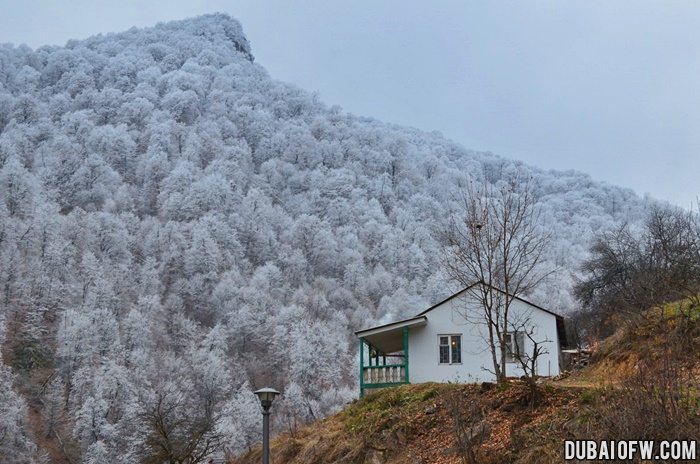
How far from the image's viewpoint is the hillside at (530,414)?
764 cm

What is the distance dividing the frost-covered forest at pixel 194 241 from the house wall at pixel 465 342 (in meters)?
12.2

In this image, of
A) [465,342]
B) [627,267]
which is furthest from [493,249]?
[627,267]

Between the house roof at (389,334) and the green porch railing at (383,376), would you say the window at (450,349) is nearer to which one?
the house roof at (389,334)

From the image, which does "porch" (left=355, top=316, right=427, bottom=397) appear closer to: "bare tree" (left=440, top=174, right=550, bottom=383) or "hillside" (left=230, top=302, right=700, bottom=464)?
"bare tree" (left=440, top=174, right=550, bottom=383)

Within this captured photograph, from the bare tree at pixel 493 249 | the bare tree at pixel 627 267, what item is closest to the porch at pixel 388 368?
the bare tree at pixel 493 249

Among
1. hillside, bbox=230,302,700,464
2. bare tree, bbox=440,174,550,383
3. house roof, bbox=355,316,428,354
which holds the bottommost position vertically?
hillside, bbox=230,302,700,464

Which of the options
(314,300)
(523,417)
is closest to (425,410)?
(523,417)

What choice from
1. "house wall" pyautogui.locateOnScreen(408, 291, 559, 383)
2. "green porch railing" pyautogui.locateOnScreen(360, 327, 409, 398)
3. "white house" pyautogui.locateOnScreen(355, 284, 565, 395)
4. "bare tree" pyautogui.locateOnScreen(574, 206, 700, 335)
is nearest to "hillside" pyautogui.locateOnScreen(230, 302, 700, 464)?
"green porch railing" pyautogui.locateOnScreen(360, 327, 409, 398)

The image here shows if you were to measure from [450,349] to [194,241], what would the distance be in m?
69.6

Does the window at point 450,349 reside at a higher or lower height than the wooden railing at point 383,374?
higher

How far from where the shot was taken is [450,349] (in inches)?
933

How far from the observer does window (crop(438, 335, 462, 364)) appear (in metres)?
23.6

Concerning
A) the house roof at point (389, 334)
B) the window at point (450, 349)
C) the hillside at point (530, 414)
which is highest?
the house roof at point (389, 334)

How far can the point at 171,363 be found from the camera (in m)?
70.9
